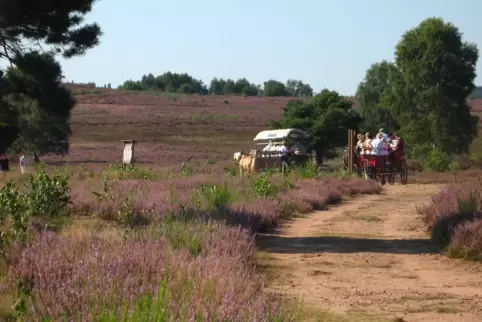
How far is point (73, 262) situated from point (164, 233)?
2613 millimetres

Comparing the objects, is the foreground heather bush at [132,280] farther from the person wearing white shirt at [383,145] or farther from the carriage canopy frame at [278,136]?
the carriage canopy frame at [278,136]

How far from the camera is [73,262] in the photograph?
700 centimetres

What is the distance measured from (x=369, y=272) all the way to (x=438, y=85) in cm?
4788

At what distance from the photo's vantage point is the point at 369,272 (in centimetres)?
1003

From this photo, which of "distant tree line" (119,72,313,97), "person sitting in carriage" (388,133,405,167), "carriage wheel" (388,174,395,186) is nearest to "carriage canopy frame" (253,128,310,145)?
"carriage wheel" (388,174,395,186)

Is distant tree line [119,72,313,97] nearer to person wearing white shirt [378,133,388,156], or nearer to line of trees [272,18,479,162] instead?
line of trees [272,18,479,162]

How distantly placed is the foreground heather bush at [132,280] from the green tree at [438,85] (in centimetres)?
4884

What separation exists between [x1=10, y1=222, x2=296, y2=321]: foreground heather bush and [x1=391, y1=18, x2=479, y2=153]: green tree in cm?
4884

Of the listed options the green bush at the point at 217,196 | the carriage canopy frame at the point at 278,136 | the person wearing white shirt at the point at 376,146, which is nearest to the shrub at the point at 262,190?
the green bush at the point at 217,196

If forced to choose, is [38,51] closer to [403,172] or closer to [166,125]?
[403,172]

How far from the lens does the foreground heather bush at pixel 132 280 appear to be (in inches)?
210

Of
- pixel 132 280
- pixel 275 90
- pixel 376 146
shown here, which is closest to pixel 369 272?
pixel 132 280

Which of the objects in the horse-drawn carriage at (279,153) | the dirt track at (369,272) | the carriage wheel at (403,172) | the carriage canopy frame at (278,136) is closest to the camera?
the dirt track at (369,272)

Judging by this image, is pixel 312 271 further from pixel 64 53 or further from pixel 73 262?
pixel 64 53
